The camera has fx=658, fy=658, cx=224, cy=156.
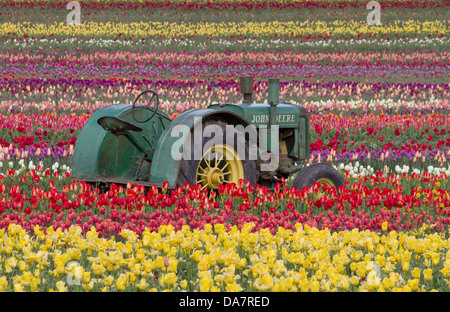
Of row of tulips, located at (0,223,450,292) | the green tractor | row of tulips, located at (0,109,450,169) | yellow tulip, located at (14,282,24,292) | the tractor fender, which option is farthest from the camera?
row of tulips, located at (0,109,450,169)

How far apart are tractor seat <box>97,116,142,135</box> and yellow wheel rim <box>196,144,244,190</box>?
768mm

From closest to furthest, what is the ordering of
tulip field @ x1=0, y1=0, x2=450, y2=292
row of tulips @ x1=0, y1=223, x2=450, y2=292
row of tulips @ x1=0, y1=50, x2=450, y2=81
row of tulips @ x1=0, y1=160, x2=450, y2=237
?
row of tulips @ x1=0, y1=223, x2=450, y2=292
tulip field @ x1=0, y1=0, x2=450, y2=292
row of tulips @ x1=0, y1=160, x2=450, y2=237
row of tulips @ x1=0, y1=50, x2=450, y2=81

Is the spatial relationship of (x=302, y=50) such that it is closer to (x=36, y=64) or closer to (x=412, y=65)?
(x=412, y=65)

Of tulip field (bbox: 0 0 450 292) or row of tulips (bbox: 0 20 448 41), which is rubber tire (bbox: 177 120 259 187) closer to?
tulip field (bbox: 0 0 450 292)

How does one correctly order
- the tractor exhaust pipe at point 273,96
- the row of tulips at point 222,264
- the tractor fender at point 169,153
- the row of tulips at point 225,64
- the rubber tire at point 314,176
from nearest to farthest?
the row of tulips at point 222,264, the tractor fender at point 169,153, the rubber tire at point 314,176, the tractor exhaust pipe at point 273,96, the row of tulips at point 225,64

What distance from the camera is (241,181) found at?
21.8 feet

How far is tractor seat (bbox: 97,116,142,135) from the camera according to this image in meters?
6.52

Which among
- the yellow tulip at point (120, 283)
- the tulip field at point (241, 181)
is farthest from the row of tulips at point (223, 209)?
the yellow tulip at point (120, 283)

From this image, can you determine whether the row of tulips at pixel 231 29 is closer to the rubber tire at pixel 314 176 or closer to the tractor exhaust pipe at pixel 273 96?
the tractor exhaust pipe at pixel 273 96

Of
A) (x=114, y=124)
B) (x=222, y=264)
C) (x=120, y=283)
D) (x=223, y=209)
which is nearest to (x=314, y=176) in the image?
(x=223, y=209)

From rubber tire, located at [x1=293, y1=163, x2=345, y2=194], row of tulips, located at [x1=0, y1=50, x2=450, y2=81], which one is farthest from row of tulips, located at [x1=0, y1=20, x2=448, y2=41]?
rubber tire, located at [x1=293, y1=163, x2=345, y2=194]

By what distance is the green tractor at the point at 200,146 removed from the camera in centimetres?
645

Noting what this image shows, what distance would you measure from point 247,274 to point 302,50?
84.2 feet

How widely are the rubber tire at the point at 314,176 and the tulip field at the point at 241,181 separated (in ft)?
0.85
